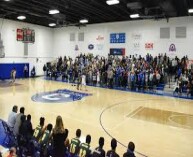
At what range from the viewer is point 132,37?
22.6 metres

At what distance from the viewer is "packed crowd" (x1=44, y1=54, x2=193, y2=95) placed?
1827 centimetres

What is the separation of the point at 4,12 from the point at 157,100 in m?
15.9

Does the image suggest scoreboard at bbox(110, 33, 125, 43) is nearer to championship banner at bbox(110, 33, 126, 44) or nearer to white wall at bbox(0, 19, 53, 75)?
championship banner at bbox(110, 33, 126, 44)

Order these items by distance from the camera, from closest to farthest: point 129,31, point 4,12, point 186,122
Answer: point 186,122 < point 4,12 < point 129,31

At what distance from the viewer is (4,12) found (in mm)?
20766

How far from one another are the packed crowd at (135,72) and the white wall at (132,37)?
2.96 ft

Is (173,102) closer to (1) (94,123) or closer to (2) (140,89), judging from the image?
(2) (140,89)

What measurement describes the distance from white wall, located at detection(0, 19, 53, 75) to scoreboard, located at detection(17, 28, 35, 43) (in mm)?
372

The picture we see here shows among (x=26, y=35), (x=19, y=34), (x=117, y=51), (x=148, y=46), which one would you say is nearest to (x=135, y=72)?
(x=148, y=46)

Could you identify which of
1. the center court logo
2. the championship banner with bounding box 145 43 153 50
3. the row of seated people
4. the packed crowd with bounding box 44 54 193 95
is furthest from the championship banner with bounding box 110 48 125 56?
the center court logo

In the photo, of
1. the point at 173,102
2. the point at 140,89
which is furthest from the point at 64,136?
the point at 140,89

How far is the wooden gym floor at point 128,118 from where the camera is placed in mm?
7324

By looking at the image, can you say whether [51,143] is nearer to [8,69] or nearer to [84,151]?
[84,151]

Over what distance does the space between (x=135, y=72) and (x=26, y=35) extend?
44.8ft
